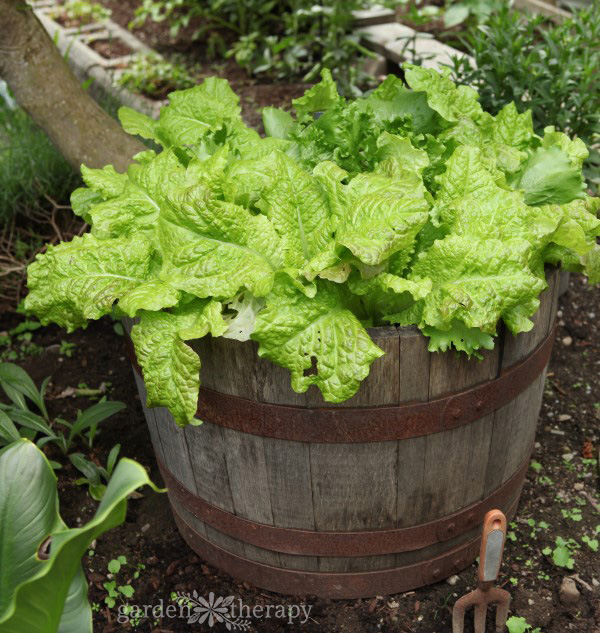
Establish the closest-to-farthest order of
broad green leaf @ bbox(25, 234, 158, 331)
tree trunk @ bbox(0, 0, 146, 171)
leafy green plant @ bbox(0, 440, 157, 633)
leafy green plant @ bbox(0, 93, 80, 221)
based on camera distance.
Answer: leafy green plant @ bbox(0, 440, 157, 633) < broad green leaf @ bbox(25, 234, 158, 331) < tree trunk @ bbox(0, 0, 146, 171) < leafy green plant @ bbox(0, 93, 80, 221)

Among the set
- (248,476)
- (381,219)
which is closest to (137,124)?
(381,219)

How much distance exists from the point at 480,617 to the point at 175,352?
112 centimetres

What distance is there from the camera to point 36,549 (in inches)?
60.7

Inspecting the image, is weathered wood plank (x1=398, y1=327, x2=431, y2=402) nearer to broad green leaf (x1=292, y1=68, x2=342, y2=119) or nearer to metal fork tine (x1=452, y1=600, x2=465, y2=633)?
metal fork tine (x1=452, y1=600, x2=465, y2=633)

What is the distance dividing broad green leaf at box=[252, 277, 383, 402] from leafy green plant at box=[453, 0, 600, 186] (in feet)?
5.93

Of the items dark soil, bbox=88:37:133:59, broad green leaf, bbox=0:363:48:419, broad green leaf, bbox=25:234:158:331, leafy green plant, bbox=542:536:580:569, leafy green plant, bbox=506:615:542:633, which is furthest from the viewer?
dark soil, bbox=88:37:133:59

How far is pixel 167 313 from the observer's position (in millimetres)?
1803

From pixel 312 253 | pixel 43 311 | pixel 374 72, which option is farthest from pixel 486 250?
pixel 374 72

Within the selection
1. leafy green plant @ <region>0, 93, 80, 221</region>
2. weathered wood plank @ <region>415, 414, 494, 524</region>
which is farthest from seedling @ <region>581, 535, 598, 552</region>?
leafy green plant @ <region>0, 93, 80, 221</region>

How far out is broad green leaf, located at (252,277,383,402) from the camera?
1.64m

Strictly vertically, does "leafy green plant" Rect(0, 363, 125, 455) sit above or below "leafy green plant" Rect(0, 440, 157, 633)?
below

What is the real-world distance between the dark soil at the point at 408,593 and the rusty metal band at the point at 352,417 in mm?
654

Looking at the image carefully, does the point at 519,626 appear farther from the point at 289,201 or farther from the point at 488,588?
the point at 289,201

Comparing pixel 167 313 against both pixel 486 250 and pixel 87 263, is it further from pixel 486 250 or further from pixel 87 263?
pixel 486 250
